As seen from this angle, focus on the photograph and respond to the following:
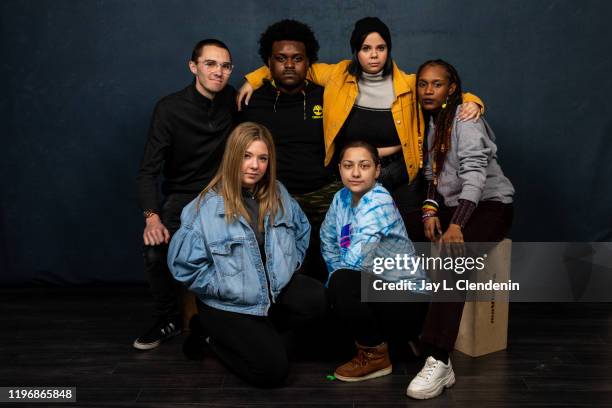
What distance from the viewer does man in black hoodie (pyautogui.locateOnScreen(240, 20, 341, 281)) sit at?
3219 mm

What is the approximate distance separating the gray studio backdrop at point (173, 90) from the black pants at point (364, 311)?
1523mm

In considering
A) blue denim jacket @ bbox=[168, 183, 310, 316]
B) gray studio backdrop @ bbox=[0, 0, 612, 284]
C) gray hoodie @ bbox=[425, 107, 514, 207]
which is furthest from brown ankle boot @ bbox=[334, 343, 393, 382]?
gray studio backdrop @ bbox=[0, 0, 612, 284]

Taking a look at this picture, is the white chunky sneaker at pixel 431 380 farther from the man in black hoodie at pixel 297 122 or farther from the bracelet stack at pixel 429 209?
the man in black hoodie at pixel 297 122

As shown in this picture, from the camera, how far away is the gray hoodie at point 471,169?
2.81 metres

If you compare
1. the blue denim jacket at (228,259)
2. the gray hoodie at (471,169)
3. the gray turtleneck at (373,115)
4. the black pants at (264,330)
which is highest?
the gray turtleneck at (373,115)

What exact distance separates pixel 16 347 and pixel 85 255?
1.05 m

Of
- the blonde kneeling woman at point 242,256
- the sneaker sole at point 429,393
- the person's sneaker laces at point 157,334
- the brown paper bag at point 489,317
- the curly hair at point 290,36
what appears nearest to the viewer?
the sneaker sole at point 429,393

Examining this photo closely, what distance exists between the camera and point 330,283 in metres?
2.77

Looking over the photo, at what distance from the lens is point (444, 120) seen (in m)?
2.95

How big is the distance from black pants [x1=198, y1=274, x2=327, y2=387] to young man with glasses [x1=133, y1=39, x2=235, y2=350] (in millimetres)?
387

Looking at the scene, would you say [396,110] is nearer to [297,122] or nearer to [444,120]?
[444,120]

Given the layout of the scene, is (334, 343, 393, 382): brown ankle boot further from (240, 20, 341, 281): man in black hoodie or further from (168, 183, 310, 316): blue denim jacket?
(240, 20, 341, 281): man in black hoodie

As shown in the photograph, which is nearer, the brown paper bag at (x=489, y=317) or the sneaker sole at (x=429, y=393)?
the sneaker sole at (x=429, y=393)

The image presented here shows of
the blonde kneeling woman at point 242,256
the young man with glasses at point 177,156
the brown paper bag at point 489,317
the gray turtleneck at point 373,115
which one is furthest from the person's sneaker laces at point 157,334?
the brown paper bag at point 489,317
